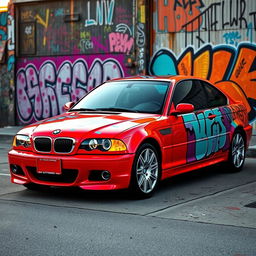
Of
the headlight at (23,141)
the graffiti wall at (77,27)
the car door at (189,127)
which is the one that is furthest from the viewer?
the graffiti wall at (77,27)

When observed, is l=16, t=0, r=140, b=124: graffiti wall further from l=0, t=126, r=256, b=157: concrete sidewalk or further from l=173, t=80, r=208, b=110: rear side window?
l=173, t=80, r=208, b=110: rear side window

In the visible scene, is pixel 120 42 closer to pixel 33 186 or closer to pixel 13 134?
pixel 13 134

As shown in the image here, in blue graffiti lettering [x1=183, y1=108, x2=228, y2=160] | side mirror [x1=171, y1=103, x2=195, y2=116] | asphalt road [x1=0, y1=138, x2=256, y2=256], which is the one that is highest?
side mirror [x1=171, y1=103, x2=195, y2=116]

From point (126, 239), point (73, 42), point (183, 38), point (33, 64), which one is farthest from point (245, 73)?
point (126, 239)

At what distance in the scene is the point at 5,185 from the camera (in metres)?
9.29

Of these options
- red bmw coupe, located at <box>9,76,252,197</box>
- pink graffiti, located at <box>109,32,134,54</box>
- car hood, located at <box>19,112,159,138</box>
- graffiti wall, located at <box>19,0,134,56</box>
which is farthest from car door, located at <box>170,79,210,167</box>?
graffiti wall, located at <box>19,0,134,56</box>

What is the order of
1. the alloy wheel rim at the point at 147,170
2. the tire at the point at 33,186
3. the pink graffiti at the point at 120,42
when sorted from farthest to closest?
the pink graffiti at the point at 120,42
the tire at the point at 33,186
the alloy wheel rim at the point at 147,170

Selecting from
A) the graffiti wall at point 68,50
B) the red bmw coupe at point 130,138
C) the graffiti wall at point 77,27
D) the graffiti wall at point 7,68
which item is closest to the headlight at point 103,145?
the red bmw coupe at point 130,138

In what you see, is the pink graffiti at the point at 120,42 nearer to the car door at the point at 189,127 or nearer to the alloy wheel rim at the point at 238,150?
the alloy wheel rim at the point at 238,150

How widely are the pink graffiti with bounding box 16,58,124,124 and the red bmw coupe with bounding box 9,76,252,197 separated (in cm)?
989

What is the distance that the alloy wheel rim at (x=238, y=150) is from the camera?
1036cm

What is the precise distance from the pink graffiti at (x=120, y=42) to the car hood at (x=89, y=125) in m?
10.7

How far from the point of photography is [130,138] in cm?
782

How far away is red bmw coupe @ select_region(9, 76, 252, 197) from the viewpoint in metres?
7.74
